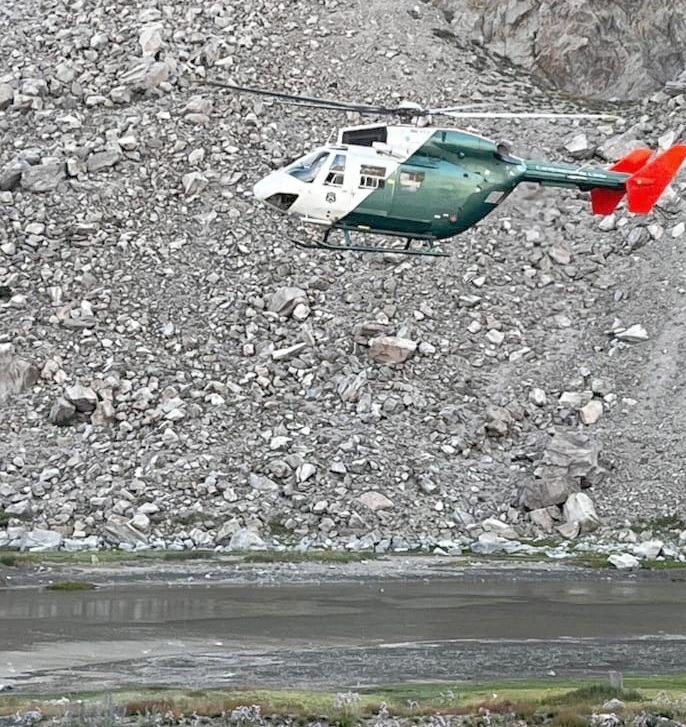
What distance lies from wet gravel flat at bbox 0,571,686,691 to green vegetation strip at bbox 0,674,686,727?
1.39m

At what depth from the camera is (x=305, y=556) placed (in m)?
45.8

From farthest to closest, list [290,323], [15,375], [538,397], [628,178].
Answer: [290,323]
[538,397]
[15,375]
[628,178]

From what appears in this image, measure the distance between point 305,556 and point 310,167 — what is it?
1297cm

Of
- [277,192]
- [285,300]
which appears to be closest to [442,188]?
[277,192]

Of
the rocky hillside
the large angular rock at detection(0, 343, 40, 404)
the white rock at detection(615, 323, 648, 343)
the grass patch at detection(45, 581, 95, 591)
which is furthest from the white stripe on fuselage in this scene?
the rocky hillside

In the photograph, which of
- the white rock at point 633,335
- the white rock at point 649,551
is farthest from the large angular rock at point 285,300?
the white rock at point 649,551

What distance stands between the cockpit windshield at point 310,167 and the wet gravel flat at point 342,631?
10.0m

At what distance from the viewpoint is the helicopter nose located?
37562 millimetres

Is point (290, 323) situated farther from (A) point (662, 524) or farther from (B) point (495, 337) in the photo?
(A) point (662, 524)

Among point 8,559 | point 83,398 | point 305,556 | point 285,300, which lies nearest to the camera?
point 8,559

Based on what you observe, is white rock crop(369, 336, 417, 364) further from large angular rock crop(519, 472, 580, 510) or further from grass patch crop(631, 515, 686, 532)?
grass patch crop(631, 515, 686, 532)

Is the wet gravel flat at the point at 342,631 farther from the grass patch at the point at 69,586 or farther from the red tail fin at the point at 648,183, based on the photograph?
the red tail fin at the point at 648,183

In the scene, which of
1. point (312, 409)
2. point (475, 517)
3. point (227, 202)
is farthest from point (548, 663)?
point (227, 202)

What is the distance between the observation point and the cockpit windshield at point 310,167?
37500mm
